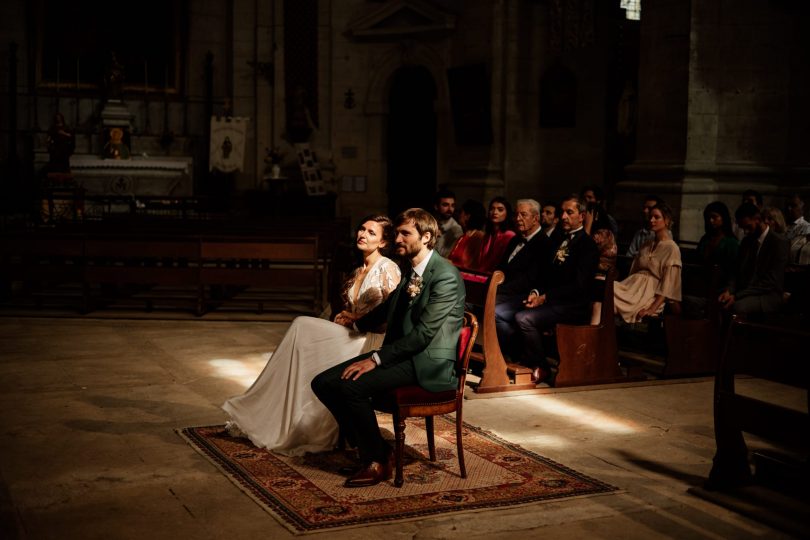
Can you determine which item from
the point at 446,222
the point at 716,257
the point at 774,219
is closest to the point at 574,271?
the point at 716,257

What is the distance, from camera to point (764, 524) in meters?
4.17

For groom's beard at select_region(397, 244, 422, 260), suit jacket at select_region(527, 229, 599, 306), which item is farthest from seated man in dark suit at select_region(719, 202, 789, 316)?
groom's beard at select_region(397, 244, 422, 260)

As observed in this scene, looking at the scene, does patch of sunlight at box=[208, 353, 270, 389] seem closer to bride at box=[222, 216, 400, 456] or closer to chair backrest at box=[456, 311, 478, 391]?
bride at box=[222, 216, 400, 456]

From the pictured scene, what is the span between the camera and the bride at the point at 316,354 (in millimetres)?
5113

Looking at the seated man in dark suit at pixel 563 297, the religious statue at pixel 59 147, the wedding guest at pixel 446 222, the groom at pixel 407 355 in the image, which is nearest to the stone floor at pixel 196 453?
the seated man in dark suit at pixel 563 297

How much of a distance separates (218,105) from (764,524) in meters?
16.9

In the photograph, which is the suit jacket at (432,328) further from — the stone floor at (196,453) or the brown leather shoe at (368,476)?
the stone floor at (196,453)

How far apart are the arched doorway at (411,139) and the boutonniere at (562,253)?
11.3 m

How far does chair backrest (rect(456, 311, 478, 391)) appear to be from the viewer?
4707 millimetres

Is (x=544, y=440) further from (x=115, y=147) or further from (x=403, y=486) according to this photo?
(x=115, y=147)

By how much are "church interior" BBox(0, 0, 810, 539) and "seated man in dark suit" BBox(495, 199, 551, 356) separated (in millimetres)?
588

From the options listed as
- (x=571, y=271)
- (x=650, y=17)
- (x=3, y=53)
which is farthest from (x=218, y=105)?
(x=571, y=271)

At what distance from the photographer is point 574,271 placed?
22.7ft

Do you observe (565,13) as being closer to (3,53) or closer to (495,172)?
(495,172)
